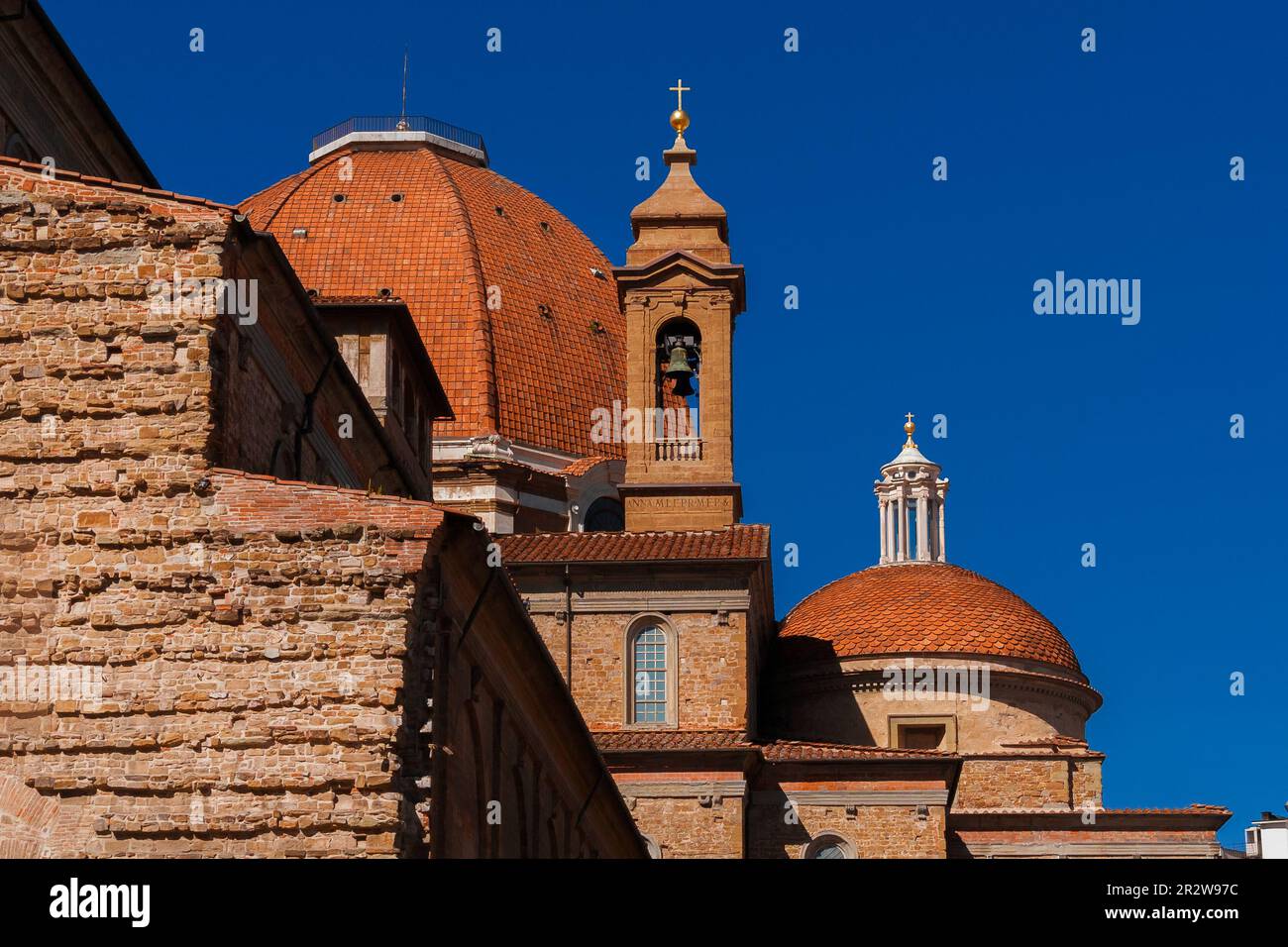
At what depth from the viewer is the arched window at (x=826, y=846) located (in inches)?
2130

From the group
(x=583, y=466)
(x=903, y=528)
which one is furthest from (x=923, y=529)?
(x=583, y=466)

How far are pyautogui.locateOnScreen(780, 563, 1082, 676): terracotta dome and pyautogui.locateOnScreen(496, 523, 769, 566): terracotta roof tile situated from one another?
5.93 meters

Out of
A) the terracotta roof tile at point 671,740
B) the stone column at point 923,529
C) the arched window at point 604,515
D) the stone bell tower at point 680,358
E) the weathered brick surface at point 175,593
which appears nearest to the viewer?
the weathered brick surface at point 175,593

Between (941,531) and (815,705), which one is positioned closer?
(815,705)

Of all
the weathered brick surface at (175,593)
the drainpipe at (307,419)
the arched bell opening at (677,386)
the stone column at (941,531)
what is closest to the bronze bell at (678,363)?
the arched bell opening at (677,386)

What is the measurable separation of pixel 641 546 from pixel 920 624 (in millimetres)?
9154

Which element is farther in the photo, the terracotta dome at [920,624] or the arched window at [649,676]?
the terracotta dome at [920,624]

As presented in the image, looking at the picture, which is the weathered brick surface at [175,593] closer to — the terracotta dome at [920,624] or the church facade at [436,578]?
the church facade at [436,578]

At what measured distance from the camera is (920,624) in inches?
2461

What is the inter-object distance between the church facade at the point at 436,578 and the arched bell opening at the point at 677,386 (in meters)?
0.10

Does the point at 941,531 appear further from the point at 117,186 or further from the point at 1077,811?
the point at 117,186

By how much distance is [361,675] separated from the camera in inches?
976
